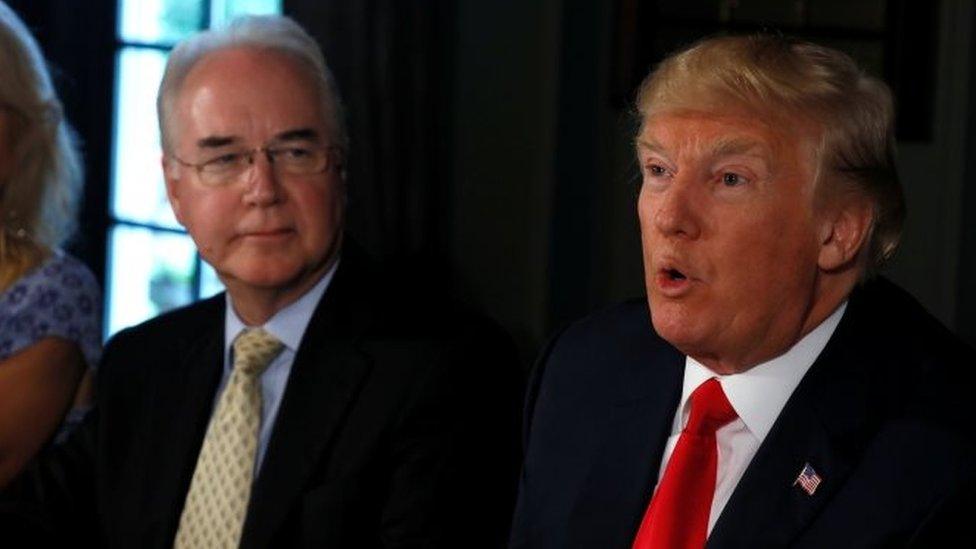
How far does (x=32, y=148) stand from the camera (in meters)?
3.08

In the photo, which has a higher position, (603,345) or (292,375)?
(603,345)

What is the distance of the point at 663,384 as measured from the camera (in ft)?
7.14

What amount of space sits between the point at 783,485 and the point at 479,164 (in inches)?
114

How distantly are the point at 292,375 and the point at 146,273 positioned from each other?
102 inches

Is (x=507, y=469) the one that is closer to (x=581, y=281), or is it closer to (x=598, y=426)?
(x=598, y=426)

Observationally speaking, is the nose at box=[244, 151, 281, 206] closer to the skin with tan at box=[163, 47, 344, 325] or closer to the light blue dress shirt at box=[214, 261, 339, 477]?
the skin with tan at box=[163, 47, 344, 325]

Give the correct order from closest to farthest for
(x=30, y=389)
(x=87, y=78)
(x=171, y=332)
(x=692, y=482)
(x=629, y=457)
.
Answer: (x=692, y=482)
(x=629, y=457)
(x=171, y=332)
(x=30, y=389)
(x=87, y=78)

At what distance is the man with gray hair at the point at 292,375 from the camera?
96.1 inches

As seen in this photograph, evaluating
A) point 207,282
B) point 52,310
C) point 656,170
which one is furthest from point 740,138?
point 207,282

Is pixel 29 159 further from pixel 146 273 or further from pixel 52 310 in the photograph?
pixel 146 273

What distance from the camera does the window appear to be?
16.1 ft

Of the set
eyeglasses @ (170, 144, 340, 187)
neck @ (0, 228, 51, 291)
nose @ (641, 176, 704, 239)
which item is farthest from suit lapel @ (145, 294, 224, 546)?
nose @ (641, 176, 704, 239)

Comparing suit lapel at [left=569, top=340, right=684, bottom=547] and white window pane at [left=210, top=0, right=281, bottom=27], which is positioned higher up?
white window pane at [left=210, top=0, right=281, bottom=27]

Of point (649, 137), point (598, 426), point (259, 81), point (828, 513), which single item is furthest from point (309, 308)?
point (828, 513)
